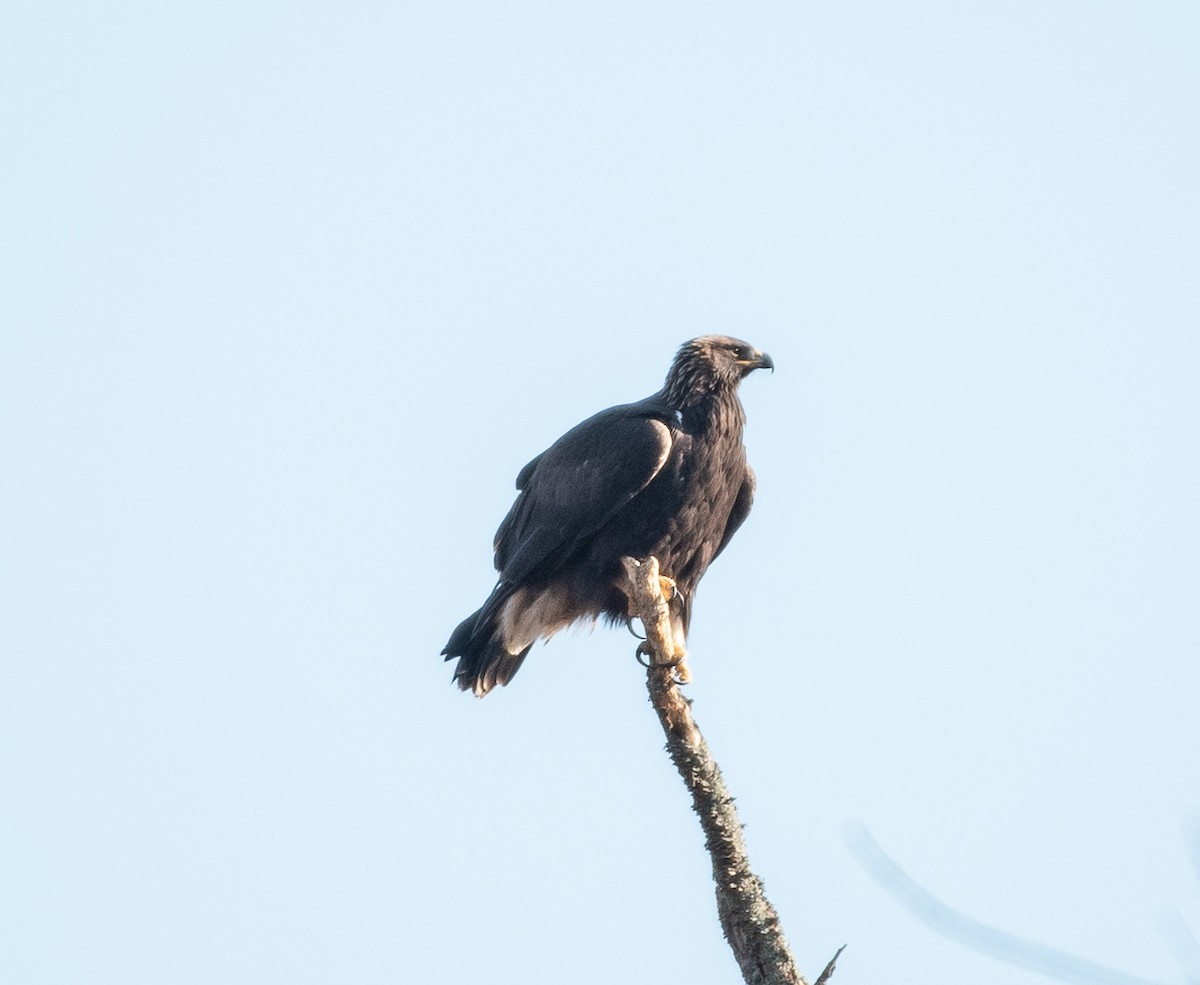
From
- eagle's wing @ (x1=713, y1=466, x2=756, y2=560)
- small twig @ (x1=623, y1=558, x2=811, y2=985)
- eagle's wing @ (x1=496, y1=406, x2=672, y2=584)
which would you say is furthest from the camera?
eagle's wing @ (x1=713, y1=466, x2=756, y2=560)

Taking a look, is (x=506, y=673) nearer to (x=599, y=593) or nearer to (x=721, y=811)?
(x=599, y=593)

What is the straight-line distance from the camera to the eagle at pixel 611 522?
7.18m

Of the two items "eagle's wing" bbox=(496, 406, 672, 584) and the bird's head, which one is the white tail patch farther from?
the bird's head

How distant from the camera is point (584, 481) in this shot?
7.27 m

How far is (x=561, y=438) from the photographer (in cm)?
775

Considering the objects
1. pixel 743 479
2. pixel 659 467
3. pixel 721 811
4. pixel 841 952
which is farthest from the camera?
pixel 743 479

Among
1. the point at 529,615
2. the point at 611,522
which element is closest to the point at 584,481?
the point at 611,522

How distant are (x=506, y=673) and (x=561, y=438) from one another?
42.7 inches

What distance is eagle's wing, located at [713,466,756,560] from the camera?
302 inches

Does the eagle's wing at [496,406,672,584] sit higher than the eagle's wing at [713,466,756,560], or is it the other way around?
the eagle's wing at [713,466,756,560]

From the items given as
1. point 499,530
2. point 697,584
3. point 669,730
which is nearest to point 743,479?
point 697,584

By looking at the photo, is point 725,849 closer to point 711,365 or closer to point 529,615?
point 529,615

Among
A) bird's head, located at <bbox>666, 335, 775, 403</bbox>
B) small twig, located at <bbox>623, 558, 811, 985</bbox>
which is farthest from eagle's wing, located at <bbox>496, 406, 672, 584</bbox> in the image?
small twig, located at <bbox>623, 558, 811, 985</bbox>

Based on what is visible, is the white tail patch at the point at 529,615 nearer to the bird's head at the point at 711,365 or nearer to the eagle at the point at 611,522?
the eagle at the point at 611,522
